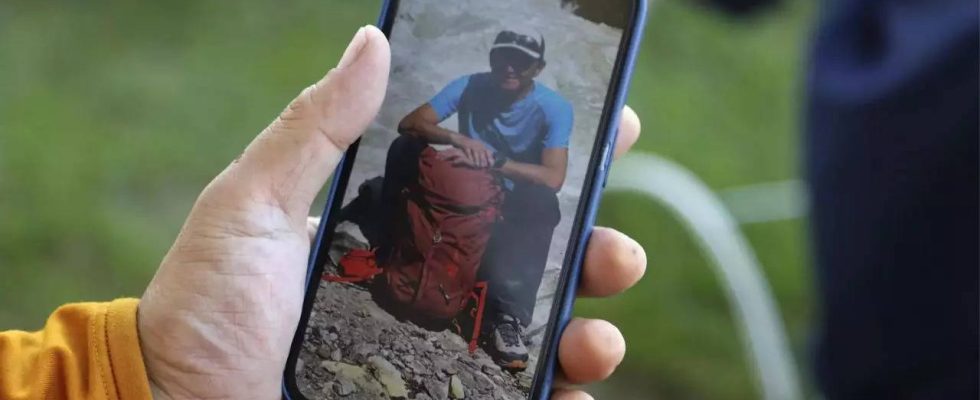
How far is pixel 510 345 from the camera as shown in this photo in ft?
1.87

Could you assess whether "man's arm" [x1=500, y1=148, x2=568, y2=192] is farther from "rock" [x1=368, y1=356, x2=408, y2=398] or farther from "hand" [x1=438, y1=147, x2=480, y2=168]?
"rock" [x1=368, y1=356, x2=408, y2=398]

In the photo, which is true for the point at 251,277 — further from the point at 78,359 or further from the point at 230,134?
the point at 230,134

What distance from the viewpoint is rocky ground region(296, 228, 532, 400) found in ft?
1.89

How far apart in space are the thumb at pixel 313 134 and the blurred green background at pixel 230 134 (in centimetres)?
59

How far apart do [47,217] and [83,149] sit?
111 mm

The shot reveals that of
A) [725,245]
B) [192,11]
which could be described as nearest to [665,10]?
[725,245]

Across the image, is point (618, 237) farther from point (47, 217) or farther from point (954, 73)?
point (47, 217)

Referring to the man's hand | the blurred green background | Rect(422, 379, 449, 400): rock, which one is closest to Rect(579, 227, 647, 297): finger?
the man's hand

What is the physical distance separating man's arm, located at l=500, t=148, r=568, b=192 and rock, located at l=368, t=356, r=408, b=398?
5.1 inches

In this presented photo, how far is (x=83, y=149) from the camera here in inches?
49.7

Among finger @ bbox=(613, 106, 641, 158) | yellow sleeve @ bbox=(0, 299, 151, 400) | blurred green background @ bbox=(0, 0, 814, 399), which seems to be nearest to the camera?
yellow sleeve @ bbox=(0, 299, 151, 400)

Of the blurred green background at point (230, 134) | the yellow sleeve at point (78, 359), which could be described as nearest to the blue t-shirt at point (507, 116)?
the yellow sleeve at point (78, 359)

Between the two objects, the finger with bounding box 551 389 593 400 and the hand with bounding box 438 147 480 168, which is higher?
the hand with bounding box 438 147 480 168

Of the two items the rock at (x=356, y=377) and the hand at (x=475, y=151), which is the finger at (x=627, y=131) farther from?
the rock at (x=356, y=377)
